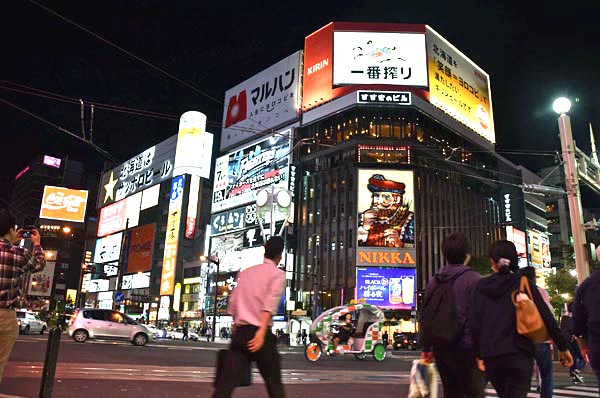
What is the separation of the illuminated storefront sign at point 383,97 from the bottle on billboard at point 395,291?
1935 centimetres

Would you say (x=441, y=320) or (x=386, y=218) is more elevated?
(x=386, y=218)

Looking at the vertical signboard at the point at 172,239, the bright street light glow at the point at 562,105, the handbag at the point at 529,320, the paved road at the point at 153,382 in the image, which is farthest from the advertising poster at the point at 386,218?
the handbag at the point at 529,320

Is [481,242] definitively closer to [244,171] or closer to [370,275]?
[370,275]

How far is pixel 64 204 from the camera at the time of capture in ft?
146

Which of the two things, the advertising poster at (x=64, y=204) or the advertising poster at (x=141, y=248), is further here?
the advertising poster at (x=141, y=248)

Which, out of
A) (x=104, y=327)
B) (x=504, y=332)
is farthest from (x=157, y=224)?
(x=504, y=332)

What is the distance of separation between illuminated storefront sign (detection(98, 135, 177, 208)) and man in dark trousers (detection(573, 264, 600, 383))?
76.5 meters

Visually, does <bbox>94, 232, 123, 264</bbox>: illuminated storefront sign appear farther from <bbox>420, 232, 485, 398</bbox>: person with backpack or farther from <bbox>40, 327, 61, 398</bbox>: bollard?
<bbox>420, 232, 485, 398</bbox>: person with backpack

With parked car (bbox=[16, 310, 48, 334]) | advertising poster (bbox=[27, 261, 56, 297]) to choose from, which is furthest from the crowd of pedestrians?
advertising poster (bbox=[27, 261, 56, 297])

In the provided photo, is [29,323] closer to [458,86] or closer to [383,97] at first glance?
[383,97]

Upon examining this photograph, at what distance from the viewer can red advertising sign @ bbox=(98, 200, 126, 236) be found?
86938 millimetres

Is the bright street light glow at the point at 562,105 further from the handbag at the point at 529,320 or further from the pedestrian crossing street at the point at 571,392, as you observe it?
the handbag at the point at 529,320

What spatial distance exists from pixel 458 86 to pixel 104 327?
51.1 m

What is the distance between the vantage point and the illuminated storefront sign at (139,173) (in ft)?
261
